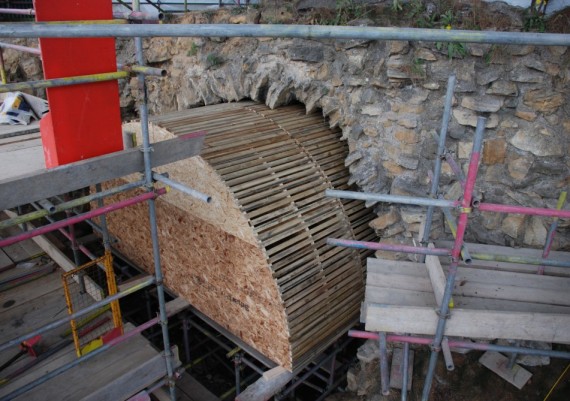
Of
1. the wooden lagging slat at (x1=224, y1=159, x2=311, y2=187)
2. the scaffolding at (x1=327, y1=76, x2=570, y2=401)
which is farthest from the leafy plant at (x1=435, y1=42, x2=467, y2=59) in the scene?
the wooden lagging slat at (x1=224, y1=159, x2=311, y2=187)

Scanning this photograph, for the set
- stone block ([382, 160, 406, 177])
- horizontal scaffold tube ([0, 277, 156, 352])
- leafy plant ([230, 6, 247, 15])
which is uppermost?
leafy plant ([230, 6, 247, 15])

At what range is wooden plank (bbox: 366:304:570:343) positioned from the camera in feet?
9.44

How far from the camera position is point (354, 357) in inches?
211

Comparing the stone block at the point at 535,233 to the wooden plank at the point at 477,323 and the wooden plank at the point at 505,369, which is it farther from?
the wooden plank at the point at 477,323

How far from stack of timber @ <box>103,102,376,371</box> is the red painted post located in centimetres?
109

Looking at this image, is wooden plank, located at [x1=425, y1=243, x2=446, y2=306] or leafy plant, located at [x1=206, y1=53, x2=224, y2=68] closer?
wooden plank, located at [x1=425, y1=243, x2=446, y2=306]

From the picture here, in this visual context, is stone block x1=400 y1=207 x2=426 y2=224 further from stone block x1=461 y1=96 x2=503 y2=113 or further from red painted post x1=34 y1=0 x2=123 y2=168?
red painted post x1=34 y1=0 x2=123 y2=168

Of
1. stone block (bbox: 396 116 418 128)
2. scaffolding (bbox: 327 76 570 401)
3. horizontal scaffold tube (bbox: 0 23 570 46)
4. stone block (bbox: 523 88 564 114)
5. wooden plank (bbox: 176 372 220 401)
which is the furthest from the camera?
wooden plank (bbox: 176 372 220 401)

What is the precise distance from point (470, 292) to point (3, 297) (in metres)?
4.38

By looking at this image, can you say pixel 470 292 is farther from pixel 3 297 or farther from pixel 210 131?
pixel 3 297

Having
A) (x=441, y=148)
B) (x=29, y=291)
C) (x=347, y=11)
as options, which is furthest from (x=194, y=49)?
(x=441, y=148)

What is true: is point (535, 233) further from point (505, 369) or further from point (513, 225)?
point (505, 369)

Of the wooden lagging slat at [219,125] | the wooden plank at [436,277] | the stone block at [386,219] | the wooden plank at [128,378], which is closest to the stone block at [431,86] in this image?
the stone block at [386,219]

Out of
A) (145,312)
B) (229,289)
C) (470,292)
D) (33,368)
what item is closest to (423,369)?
(470,292)
